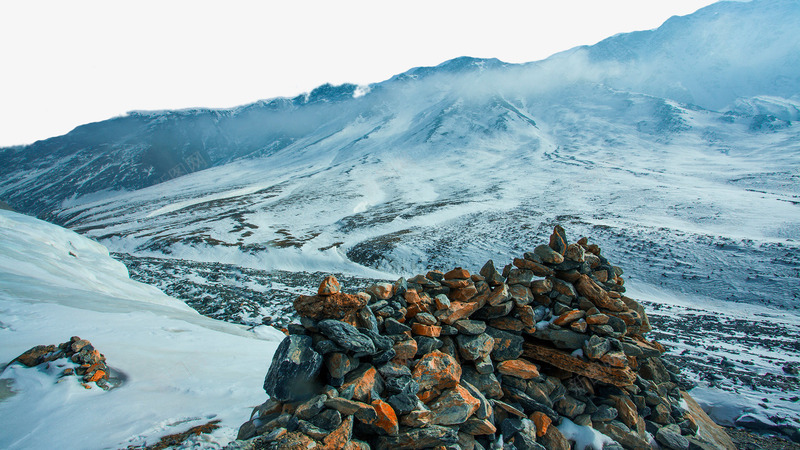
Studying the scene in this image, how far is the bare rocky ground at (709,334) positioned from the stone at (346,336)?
1.55 metres

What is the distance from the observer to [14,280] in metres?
13.2

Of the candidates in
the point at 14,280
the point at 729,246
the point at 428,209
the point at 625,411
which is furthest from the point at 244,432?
the point at 428,209

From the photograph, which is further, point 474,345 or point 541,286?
point 541,286

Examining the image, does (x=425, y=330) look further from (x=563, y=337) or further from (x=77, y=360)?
(x=77, y=360)

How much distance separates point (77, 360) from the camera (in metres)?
7.51

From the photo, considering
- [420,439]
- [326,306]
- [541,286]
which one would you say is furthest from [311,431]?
[541,286]

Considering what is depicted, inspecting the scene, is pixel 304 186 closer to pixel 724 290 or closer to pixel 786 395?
pixel 724 290

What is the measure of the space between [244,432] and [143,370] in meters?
5.05

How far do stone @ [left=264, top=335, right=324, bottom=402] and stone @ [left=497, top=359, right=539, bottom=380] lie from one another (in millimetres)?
4192

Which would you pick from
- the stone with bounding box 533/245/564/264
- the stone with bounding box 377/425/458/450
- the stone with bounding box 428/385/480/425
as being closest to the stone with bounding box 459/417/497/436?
the stone with bounding box 428/385/480/425

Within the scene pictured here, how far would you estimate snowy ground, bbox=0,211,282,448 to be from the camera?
5.94 m

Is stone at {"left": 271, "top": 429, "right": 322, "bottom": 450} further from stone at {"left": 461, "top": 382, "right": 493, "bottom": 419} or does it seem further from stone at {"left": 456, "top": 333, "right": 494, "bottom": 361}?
stone at {"left": 456, "top": 333, "right": 494, "bottom": 361}

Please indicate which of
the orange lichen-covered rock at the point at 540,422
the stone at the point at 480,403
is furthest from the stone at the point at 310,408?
the orange lichen-covered rock at the point at 540,422

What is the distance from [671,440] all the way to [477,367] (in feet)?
16.5
